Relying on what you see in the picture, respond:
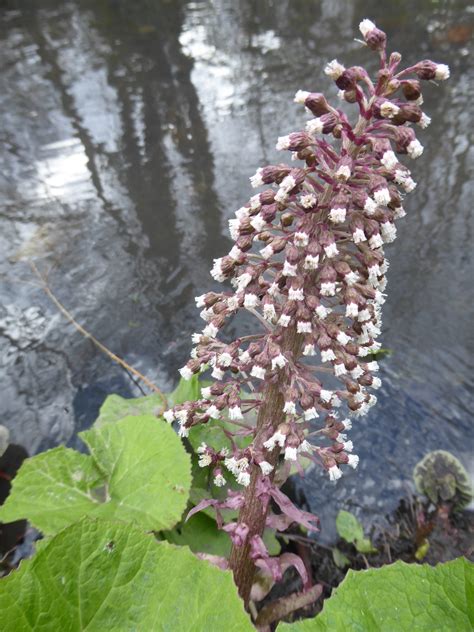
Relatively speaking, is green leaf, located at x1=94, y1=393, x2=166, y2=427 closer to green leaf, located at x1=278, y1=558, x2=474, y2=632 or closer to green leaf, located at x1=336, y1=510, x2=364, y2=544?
green leaf, located at x1=336, y1=510, x2=364, y2=544

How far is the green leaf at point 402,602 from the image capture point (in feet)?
5.34

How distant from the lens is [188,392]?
122 inches

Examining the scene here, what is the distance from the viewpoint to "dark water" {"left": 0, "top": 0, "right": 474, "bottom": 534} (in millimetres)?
3998

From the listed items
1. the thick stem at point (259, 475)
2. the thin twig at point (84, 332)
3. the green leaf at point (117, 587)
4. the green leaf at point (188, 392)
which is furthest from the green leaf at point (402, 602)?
the thin twig at point (84, 332)

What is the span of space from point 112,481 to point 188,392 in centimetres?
63

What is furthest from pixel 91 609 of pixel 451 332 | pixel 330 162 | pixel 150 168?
pixel 150 168

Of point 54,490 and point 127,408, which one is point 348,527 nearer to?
point 127,408

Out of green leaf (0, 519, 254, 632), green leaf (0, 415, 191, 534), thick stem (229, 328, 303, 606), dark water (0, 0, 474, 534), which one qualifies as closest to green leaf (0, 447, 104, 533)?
green leaf (0, 415, 191, 534)

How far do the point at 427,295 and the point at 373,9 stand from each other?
25.1 feet

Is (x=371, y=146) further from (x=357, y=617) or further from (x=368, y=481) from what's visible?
(x=368, y=481)

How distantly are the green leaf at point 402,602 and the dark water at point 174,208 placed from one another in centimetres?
176

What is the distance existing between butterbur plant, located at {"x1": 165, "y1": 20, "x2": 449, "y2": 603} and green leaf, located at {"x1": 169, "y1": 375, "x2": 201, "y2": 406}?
71 centimetres

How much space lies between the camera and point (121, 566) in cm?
163

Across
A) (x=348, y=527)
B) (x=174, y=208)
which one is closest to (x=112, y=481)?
(x=348, y=527)
